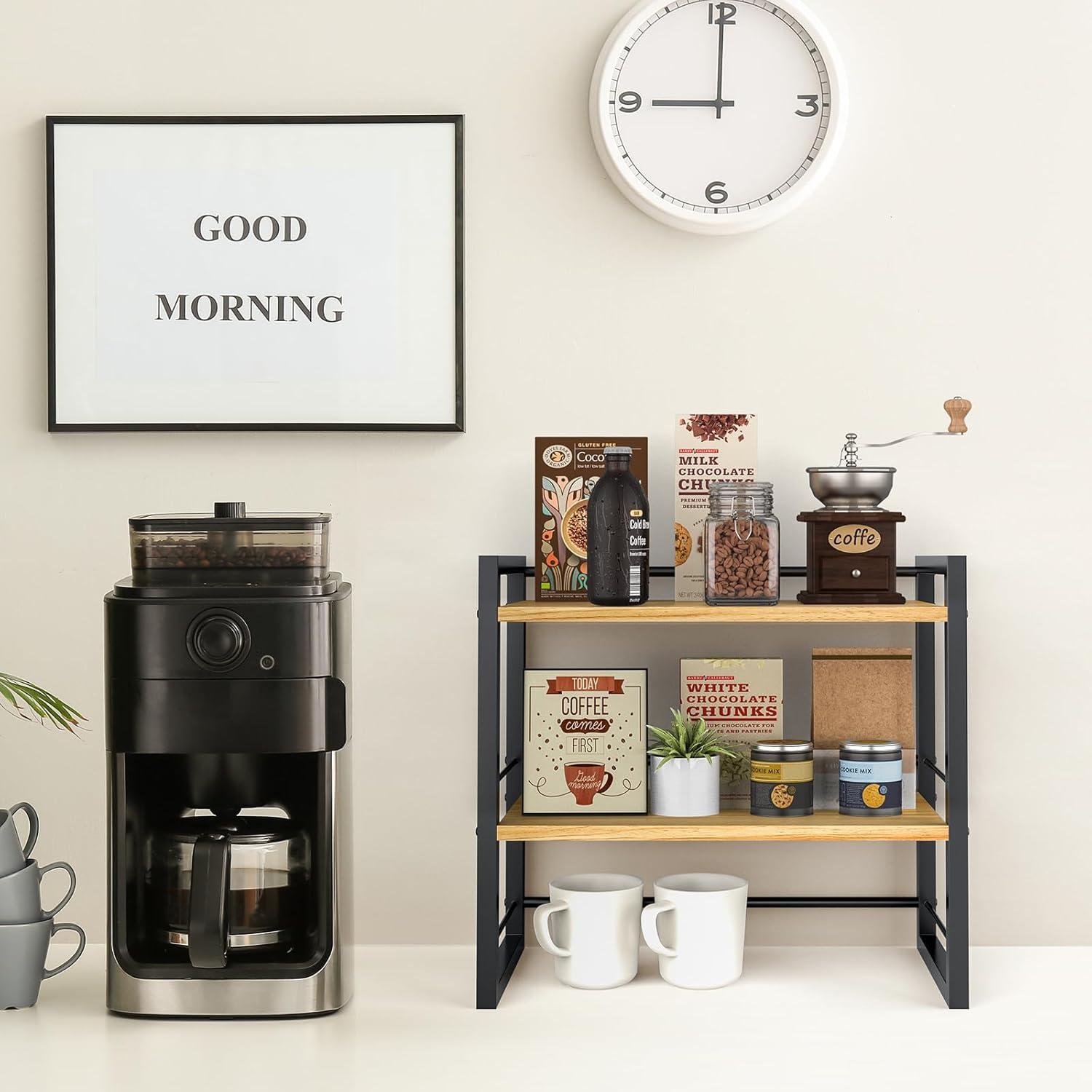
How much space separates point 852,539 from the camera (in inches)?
55.3

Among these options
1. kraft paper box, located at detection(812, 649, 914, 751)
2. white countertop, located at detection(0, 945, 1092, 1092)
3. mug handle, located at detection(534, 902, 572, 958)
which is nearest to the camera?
white countertop, located at detection(0, 945, 1092, 1092)

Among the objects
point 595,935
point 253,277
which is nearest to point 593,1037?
point 595,935

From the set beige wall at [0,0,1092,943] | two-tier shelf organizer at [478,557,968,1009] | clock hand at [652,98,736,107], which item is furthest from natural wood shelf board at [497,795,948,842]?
clock hand at [652,98,736,107]

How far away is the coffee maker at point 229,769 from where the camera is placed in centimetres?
125

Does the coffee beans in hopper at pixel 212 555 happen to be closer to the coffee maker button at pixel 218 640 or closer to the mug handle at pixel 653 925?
the coffee maker button at pixel 218 640

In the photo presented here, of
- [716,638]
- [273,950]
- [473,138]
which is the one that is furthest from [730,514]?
[273,950]

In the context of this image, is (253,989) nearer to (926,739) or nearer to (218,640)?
(218,640)

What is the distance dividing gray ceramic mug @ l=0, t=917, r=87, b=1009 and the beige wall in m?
0.26

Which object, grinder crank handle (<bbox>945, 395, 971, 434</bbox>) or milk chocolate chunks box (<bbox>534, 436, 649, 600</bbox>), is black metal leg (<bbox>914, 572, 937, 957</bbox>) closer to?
grinder crank handle (<bbox>945, 395, 971, 434</bbox>)

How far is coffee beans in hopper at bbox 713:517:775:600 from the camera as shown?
4.61 ft

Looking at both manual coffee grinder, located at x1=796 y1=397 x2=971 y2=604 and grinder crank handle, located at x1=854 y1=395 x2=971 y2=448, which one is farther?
grinder crank handle, located at x1=854 y1=395 x2=971 y2=448

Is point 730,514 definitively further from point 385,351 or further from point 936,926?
point 936,926

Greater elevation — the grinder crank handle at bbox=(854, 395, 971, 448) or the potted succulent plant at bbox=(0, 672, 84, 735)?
the grinder crank handle at bbox=(854, 395, 971, 448)

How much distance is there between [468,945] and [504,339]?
817 millimetres
